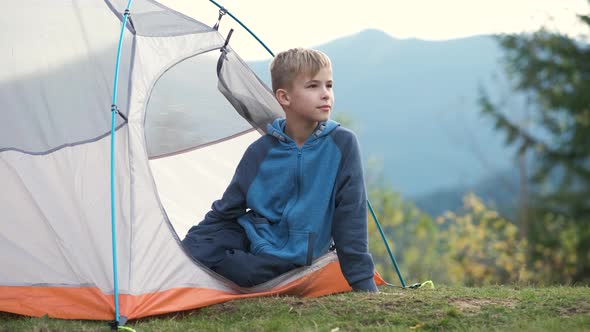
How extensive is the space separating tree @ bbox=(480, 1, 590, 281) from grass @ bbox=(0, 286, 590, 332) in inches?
315

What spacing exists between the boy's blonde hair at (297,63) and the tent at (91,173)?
477 mm

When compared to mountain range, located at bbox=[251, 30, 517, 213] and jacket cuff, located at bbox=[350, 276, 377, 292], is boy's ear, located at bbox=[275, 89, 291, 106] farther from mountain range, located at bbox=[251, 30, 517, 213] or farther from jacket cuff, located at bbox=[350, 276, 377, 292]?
mountain range, located at bbox=[251, 30, 517, 213]

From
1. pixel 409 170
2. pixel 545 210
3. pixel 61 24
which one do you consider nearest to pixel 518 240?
pixel 545 210

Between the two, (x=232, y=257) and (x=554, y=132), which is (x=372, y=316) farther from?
(x=554, y=132)

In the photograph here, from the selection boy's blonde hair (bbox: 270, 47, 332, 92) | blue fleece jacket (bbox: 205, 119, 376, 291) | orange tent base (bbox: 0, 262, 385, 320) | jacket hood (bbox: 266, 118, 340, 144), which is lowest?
orange tent base (bbox: 0, 262, 385, 320)

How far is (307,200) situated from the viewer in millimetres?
3680

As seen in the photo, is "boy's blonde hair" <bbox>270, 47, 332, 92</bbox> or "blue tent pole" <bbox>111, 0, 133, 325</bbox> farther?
Result: "boy's blonde hair" <bbox>270, 47, 332, 92</bbox>

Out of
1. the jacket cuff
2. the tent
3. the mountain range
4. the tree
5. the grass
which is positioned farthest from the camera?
the mountain range

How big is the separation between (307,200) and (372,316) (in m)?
0.79

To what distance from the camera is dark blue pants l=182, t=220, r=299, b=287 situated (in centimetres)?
363

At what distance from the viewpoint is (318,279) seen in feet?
12.3

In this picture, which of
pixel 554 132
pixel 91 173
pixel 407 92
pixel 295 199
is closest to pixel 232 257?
pixel 295 199

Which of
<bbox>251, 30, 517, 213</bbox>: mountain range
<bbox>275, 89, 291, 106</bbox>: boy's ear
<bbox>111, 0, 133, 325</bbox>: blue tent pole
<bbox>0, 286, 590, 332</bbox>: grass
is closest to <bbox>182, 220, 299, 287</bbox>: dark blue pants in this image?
<bbox>0, 286, 590, 332</bbox>: grass

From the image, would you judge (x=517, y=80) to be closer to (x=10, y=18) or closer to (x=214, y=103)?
(x=214, y=103)
